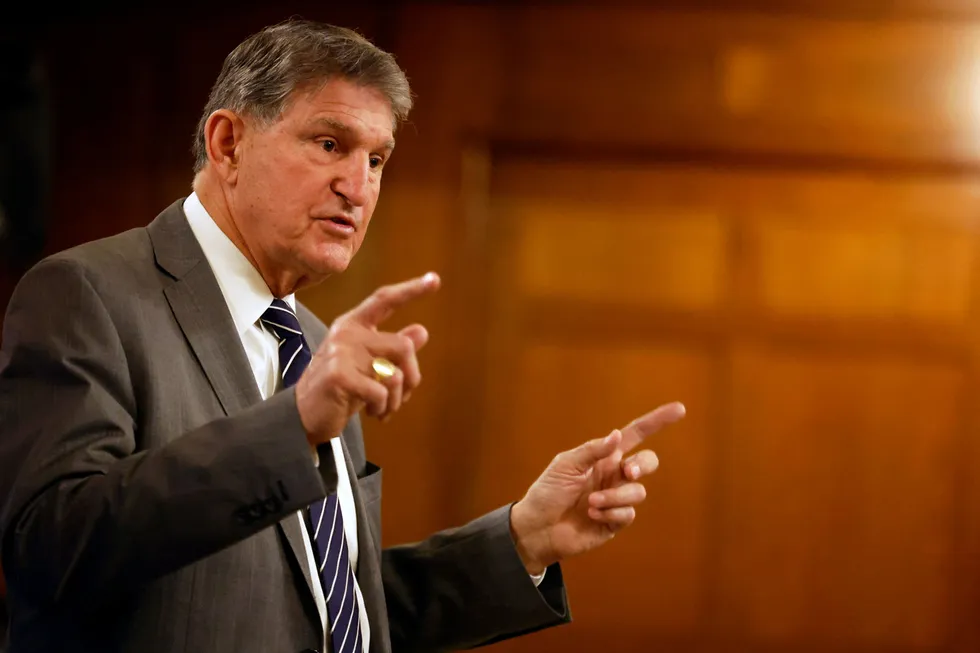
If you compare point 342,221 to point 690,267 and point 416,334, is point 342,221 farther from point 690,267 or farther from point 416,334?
point 690,267

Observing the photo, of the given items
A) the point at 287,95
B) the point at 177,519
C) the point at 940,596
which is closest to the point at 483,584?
the point at 177,519

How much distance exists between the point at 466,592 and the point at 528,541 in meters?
0.13

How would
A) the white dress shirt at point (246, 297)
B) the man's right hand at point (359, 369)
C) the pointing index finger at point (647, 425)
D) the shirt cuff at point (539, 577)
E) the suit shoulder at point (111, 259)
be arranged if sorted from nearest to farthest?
the man's right hand at point (359, 369), the suit shoulder at point (111, 259), the white dress shirt at point (246, 297), the pointing index finger at point (647, 425), the shirt cuff at point (539, 577)

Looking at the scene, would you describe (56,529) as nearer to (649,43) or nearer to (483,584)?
(483,584)

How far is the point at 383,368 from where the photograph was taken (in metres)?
1.00

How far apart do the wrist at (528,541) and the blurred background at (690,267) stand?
151 centimetres

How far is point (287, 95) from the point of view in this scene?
137 centimetres

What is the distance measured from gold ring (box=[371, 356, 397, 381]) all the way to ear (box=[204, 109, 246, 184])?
52cm

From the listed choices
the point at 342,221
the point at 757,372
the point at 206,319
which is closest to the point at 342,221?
the point at 342,221

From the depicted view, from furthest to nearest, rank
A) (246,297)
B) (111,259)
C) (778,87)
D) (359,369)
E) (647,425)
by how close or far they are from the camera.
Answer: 1. (778,87)
2. (647,425)
3. (246,297)
4. (111,259)
5. (359,369)

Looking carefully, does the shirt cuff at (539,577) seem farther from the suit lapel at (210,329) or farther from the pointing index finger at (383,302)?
the pointing index finger at (383,302)

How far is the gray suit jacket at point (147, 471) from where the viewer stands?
1008 mm

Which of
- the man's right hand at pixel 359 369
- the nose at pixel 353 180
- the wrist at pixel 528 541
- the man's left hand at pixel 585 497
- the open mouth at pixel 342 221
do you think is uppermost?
the nose at pixel 353 180

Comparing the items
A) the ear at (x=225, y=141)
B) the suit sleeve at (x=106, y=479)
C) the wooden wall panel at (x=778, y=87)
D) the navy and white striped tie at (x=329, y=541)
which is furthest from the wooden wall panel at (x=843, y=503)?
the suit sleeve at (x=106, y=479)
